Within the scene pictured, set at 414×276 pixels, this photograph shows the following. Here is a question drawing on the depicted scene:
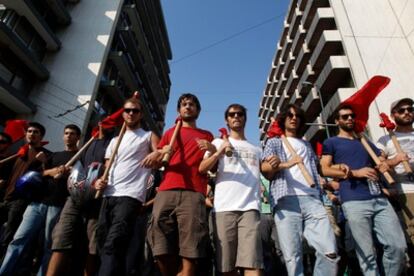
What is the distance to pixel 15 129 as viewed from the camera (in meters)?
4.59

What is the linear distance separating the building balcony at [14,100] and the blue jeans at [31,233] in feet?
39.0

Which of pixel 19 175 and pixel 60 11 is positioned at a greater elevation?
pixel 60 11

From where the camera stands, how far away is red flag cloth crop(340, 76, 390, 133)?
3.43 m

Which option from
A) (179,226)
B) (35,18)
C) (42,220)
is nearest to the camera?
(179,226)

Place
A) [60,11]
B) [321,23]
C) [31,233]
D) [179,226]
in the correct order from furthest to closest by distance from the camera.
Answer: [321,23]
[60,11]
[31,233]
[179,226]

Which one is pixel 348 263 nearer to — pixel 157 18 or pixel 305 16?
pixel 305 16

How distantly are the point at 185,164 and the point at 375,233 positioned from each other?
81.6 inches

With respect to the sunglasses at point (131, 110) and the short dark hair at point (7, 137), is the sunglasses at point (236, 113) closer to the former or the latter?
the sunglasses at point (131, 110)

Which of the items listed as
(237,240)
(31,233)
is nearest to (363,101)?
(237,240)

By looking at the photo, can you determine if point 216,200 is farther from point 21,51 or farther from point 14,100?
point 21,51

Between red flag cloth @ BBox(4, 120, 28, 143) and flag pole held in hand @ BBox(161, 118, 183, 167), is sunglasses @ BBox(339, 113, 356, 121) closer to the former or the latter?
flag pole held in hand @ BBox(161, 118, 183, 167)

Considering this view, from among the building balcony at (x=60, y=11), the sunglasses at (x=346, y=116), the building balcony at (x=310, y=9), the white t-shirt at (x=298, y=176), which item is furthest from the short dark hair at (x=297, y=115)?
the building balcony at (x=310, y=9)

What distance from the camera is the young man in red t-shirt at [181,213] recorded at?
7.33ft

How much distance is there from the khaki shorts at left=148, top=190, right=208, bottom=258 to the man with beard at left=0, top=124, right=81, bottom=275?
5.57 ft
